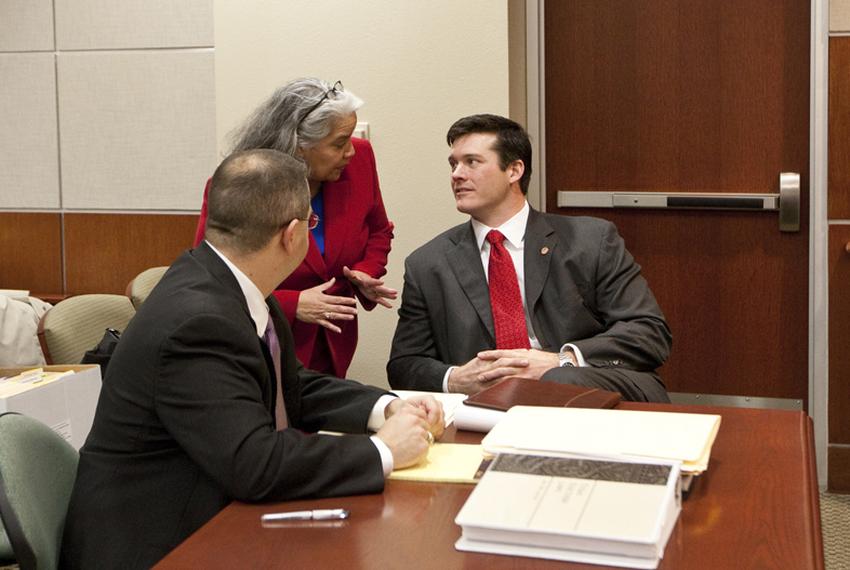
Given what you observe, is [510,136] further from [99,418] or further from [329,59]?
[99,418]

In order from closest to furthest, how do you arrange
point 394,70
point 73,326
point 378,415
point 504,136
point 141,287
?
1. point 378,415
2. point 504,136
3. point 73,326
4. point 141,287
5. point 394,70

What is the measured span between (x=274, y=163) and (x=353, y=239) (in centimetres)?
123

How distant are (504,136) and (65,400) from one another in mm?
1498

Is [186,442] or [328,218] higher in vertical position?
[328,218]

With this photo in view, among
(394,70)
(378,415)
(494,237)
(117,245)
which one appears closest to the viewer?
(378,415)

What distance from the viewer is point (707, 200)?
429 cm

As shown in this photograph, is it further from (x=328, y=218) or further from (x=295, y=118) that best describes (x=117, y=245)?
(x=295, y=118)

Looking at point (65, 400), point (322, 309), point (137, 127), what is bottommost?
point (65, 400)

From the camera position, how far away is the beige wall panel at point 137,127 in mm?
4531

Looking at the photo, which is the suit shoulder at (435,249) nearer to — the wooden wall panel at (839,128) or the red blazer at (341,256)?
the red blazer at (341,256)

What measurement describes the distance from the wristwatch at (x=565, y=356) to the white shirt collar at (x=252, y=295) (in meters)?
1.04

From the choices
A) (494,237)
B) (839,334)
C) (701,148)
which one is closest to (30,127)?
(494,237)

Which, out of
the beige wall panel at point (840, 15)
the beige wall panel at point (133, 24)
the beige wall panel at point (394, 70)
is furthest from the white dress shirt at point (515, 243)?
the beige wall panel at point (133, 24)

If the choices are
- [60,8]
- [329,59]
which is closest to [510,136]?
[329,59]
